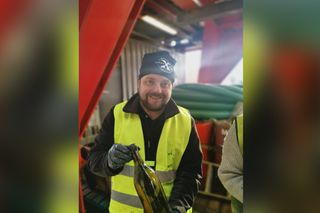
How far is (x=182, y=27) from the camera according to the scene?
1.10 metres

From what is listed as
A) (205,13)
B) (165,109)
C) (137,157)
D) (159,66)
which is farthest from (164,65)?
(205,13)

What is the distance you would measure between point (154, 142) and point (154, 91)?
0.44ft

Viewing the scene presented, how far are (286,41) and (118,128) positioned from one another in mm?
460

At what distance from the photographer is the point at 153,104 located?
22.9 inches

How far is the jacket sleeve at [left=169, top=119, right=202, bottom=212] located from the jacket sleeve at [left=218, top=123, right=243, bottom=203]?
14 centimetres

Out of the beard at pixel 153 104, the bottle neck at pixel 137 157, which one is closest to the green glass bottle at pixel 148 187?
the bottle neck at pixel 137 157

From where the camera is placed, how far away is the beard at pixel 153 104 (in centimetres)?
57

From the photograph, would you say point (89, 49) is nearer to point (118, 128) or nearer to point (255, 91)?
point (118, 128)

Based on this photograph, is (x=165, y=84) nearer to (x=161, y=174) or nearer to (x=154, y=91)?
(x=154, y=91)

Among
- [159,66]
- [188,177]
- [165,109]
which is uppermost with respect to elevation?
[159,66]

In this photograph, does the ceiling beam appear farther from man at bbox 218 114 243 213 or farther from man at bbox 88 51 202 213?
man at bbox 218 114 243 213

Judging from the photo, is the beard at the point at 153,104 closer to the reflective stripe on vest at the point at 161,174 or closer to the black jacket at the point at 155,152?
the black jacket at the point at 155,152

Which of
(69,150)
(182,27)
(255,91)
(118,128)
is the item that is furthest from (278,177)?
(182,27)

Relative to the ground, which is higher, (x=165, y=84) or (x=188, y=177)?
(x=165, y=84)
